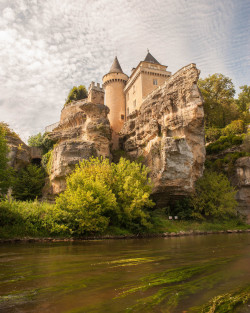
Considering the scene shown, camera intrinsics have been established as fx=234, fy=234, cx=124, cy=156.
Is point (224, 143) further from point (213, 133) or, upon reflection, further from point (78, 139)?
point (78, 139)

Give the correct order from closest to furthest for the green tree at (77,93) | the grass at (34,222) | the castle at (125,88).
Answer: the grass at (34,222) → the castle at (125,88) → the green tree at (77,93)

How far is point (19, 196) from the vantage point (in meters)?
27.6

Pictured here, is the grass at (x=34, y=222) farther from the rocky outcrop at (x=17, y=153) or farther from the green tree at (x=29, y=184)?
the rocky outcrop at (x=17, y=153)

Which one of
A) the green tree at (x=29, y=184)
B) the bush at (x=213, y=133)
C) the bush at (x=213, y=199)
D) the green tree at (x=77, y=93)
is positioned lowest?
the bush at (x=213, y=199)

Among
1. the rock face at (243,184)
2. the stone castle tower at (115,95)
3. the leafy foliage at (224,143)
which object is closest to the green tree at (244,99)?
the leafy foliage at (224,143)

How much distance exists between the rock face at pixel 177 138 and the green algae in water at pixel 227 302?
22.4 meters

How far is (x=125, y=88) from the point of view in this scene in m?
45.5

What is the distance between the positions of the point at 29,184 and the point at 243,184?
88.3 feet

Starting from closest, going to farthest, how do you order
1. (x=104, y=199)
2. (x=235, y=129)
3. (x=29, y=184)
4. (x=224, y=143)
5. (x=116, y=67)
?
1. (x=104, y=199)
2. (x=29, y=184)
3. (x=224, y=143)
4. (x=235, y=129)
5. (x=116, y=67)

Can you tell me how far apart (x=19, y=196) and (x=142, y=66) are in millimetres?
28204

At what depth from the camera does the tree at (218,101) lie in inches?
1628

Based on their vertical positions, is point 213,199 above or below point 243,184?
below

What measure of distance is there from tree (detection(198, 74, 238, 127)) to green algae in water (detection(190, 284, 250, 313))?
39.7 meters

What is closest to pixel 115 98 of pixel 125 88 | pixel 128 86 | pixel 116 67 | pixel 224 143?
pixel 125 88
